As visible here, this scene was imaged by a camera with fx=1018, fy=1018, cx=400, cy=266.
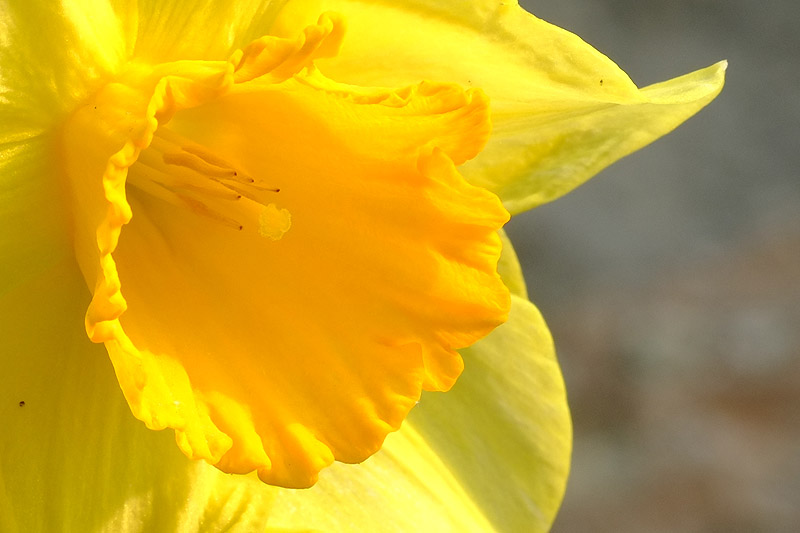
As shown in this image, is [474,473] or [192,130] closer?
[192,130]

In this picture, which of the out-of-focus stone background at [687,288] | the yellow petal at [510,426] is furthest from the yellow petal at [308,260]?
the out-of-focus stone background at [687,288]

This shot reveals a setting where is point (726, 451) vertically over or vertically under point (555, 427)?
under

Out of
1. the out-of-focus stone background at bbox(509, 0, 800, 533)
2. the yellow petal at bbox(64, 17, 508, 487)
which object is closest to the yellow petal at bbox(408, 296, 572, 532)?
the yellow petal at bbox(64, 17, 508, 487)

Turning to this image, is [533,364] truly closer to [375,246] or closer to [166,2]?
[375,246]

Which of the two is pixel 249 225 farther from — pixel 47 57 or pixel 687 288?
pixel 687 288

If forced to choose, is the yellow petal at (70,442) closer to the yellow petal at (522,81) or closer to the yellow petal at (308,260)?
the yellow petal at (308,260)

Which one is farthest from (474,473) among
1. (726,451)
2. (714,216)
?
(714,216)

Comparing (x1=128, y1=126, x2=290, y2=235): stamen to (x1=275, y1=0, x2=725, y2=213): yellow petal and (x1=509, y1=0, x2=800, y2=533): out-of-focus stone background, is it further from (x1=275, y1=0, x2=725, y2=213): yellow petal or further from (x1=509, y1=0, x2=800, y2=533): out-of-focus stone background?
(x1=509, y1=0, x2=800, y2=533): out-of-focus stone background
